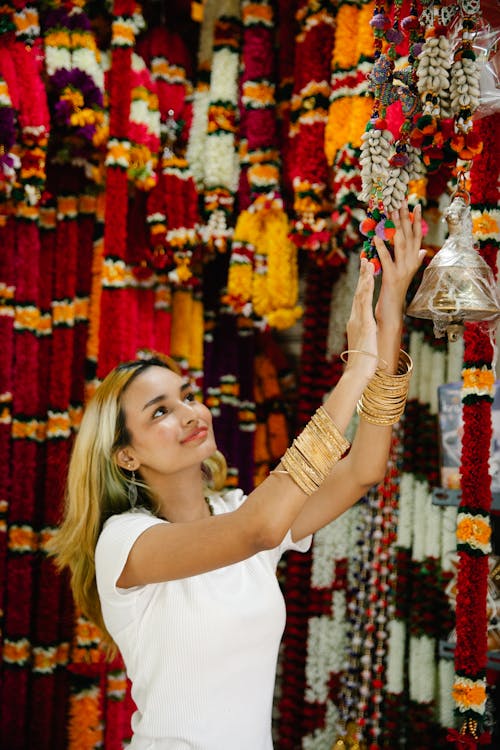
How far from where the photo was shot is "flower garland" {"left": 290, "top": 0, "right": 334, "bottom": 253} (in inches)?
87.0

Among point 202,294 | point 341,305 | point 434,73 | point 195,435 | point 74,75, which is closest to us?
point 434,73

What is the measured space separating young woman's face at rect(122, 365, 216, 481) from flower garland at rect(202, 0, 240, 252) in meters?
0.74

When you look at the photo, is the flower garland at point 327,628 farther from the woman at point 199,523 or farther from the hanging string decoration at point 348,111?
the hanging string decoration at point 348,111

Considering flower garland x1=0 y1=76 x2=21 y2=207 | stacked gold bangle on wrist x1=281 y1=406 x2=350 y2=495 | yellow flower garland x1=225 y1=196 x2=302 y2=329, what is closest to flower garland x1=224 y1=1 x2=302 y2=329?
yellow flower garland x1=225 y1=196 x2=302 y2=329

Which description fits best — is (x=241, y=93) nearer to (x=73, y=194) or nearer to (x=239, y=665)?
(x=73, y=194)

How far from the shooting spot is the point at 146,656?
155 cm

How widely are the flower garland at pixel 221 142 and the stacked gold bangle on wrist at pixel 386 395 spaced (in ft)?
3.44

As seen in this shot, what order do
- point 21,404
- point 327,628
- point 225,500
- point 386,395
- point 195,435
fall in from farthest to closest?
point 327,628
point 21,404
point 225,500
point 195,435
point 386,395

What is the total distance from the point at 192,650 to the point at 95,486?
420 mm

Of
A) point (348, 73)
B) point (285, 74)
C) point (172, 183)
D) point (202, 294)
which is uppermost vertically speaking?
point (285, 74)

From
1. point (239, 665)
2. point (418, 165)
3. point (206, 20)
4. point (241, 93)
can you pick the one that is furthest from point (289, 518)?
point (206, 20)

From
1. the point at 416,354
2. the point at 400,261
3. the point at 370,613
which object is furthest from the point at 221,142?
the point at 370,613

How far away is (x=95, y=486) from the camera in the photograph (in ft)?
5.73

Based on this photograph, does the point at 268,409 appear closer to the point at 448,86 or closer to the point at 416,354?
the point at 416,354
